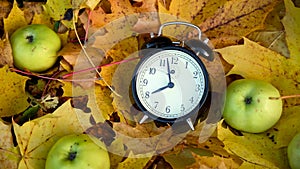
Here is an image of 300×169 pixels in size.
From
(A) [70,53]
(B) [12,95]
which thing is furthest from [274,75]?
(B) [12,95]

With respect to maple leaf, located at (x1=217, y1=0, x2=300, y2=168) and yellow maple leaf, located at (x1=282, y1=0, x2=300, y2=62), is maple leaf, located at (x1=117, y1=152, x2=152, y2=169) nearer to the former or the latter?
maple leaf, located at (x1=217, y1=0, x2=300, y2=168)

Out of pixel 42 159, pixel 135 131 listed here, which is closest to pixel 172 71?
pixel 135 131

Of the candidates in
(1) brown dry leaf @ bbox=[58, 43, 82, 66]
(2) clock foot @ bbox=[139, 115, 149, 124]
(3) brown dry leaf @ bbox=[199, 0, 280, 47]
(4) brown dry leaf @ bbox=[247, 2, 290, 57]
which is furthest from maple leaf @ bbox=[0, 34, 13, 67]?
(4) brown dry leaf @ bbox=[247, 2, 290, 57]

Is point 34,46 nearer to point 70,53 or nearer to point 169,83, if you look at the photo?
point 70,53

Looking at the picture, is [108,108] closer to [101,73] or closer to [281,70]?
[101,73]

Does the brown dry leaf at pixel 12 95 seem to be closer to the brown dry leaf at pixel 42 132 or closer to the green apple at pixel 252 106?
the brown dry leaf at pixel 42 132

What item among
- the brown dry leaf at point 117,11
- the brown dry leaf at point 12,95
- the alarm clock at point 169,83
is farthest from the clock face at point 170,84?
the brown dry leaf at point 12,95
